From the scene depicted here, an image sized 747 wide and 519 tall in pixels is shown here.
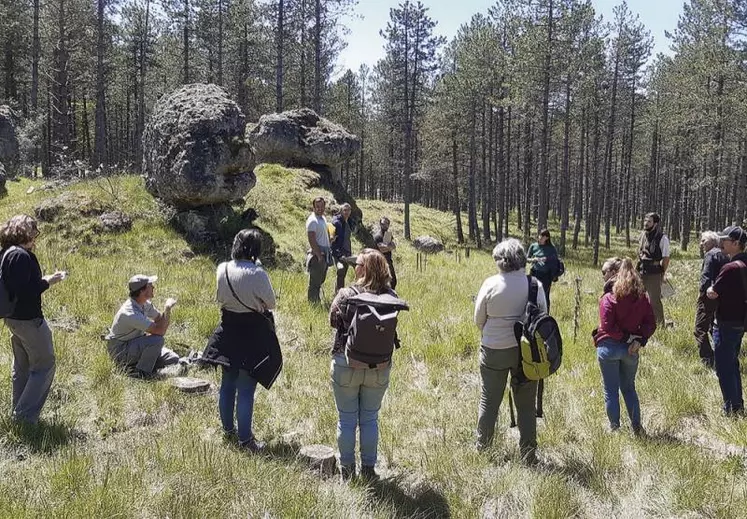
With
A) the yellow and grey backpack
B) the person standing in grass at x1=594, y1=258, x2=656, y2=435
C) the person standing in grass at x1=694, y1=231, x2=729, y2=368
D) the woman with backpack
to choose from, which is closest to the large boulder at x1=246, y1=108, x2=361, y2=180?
the person standing in grass at x1=694, y1=231, x2=729, y2=368

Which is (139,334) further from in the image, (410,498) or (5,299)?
(410,498)

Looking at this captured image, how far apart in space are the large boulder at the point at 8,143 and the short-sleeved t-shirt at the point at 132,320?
1897 centimetres

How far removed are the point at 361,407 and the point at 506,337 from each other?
1.37 m

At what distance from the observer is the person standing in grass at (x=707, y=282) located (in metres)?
6.79

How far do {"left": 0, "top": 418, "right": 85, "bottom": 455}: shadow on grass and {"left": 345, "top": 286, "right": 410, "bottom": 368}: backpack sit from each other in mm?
2546

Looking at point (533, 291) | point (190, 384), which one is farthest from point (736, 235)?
point (190, 384)

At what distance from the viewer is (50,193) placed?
46.5 ft

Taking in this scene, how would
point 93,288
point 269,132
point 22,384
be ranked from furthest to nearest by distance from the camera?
point 269,132 → point 93,288 → point 22,384

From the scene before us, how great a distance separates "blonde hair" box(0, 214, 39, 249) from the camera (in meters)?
4.44

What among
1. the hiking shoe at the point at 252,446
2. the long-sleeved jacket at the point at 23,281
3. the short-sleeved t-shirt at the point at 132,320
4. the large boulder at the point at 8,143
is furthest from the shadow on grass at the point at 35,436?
the large boulder at the point at 8,143

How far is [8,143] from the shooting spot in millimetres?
21344

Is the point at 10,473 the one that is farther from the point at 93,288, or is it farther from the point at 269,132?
the point at 269,132

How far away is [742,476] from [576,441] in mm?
1364

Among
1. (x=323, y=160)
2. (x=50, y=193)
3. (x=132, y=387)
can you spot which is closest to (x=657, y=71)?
(x=323, y=160)
